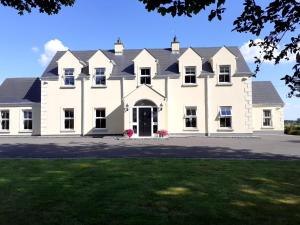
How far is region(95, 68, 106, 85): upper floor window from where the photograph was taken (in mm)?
34500

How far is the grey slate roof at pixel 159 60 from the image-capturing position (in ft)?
113

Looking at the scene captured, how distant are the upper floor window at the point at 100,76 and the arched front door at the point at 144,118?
4443 mm

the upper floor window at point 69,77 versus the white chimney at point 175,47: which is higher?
the white chimney at point 175,47

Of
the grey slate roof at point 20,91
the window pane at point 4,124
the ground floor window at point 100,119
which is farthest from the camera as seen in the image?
the grey slate roof at point 20,91

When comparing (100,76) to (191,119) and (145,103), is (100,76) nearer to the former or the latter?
(145,103)

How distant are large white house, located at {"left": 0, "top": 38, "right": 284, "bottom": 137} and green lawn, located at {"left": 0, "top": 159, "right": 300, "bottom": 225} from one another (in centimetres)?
1944

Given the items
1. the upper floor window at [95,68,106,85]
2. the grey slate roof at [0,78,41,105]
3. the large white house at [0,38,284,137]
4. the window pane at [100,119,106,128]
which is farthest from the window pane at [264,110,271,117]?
the grey slate roof at [0,78,41,105]

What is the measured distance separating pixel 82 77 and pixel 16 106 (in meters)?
7.63

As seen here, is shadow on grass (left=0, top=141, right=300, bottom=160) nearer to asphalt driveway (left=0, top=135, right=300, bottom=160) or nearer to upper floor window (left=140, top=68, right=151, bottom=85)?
asphalt driveway (left=0, top=135, right=300, bottom=160)

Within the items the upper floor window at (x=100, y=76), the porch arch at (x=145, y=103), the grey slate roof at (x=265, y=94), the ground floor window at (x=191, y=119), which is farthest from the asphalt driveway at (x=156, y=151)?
the grey slate roof at (x=265, y=94)

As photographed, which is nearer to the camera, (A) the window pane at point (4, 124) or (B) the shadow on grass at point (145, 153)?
(B) the shadow on grass at point (145, 153)

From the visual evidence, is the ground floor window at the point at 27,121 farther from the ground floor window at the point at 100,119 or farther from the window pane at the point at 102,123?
the window pane at the point at 102,123

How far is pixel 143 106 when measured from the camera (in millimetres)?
32156

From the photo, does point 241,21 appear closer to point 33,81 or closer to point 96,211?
point 96,211
